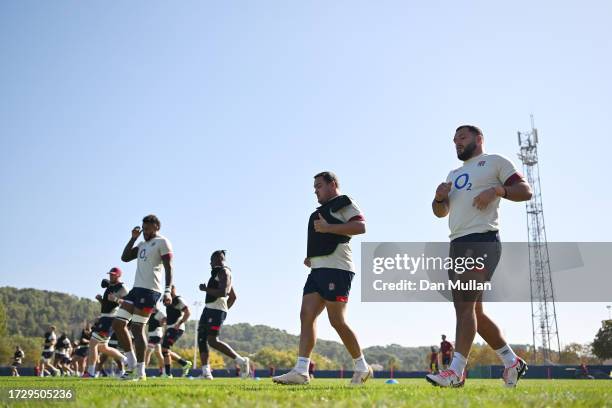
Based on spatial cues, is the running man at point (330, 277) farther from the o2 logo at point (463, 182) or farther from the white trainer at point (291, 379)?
the o2 logo at point (463, 182)

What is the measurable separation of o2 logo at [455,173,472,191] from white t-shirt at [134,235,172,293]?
5121 mm

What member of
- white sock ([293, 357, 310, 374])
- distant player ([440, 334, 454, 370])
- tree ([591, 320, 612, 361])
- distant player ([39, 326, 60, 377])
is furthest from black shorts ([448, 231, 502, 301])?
tree ([591, 320, 612, 361])

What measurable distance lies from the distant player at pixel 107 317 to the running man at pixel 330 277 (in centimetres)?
674

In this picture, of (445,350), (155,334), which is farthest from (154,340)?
(445,350)

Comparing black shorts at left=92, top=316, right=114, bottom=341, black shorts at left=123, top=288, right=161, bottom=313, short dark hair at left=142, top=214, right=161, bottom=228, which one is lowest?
black shorts at left=92, top=316, right=114, bottom=341

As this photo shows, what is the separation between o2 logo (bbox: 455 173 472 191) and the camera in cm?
591

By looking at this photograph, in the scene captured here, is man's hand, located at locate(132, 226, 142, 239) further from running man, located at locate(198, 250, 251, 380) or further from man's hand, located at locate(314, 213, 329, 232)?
man's hand, located at locate(314, 213, 329, 232)

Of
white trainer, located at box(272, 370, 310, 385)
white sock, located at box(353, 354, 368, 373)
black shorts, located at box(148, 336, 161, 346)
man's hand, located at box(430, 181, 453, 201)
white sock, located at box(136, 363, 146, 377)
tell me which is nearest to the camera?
man's hand, located at box(430, 181, 453, 201)

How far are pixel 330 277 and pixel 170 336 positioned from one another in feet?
33.1

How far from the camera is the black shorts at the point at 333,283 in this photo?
648 centimetres

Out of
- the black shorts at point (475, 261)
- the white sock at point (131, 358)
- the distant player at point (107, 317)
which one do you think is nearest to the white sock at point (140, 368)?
the white sock at point (131, 358)

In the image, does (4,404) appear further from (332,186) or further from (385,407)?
(332,186)

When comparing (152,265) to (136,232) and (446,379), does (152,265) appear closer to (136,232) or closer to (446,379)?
(136,232)

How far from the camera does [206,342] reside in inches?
479
